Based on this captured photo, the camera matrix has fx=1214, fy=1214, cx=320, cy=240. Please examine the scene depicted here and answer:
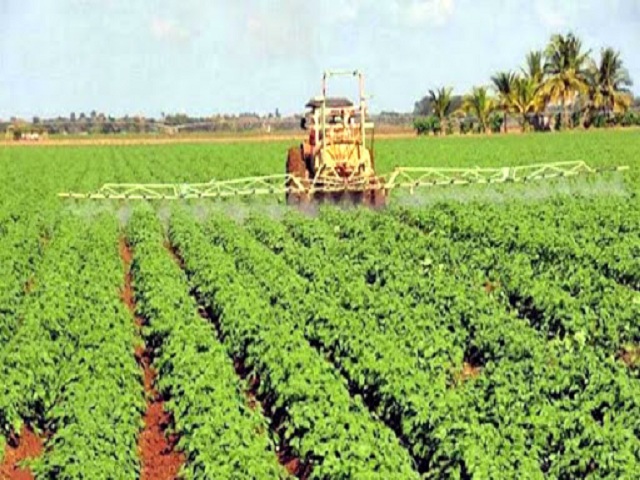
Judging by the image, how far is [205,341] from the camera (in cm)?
1061

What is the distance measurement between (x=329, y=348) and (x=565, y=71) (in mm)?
63022

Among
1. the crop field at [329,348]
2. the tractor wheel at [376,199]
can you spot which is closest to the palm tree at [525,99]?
the tractor wheel at [376,199]

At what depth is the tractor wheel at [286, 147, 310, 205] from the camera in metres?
22.6

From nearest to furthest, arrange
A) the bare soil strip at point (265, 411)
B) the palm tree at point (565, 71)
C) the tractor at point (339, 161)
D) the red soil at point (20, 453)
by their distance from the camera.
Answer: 1. the bare soil strip at point (265, 411)
2. the red soil at point (20, 453)
3. the tractor at point (339, 161)
4. the palm tree at point (565, 71)

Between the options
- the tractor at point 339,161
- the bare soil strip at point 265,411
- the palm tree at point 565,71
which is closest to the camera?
the bare soil strip at point 265,411

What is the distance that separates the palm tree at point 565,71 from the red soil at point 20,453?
64.2 meters

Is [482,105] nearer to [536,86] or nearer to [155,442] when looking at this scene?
[536,86]

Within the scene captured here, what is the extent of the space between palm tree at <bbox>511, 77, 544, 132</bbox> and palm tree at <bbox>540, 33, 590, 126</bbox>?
526 mm

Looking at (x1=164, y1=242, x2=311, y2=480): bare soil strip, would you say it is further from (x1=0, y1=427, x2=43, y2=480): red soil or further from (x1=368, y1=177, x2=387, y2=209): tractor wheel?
(x1=368, y1=177, x2=387, y2=209): tractor wheel

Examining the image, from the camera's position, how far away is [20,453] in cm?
934

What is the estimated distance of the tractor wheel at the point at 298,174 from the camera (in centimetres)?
2259

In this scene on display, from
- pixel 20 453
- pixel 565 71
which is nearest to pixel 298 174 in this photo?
pixel 20 453

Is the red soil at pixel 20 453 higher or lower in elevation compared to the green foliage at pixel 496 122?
higher

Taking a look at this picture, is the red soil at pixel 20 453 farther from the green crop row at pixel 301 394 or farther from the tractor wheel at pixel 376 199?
the tractor wheel at pixel 376 199
